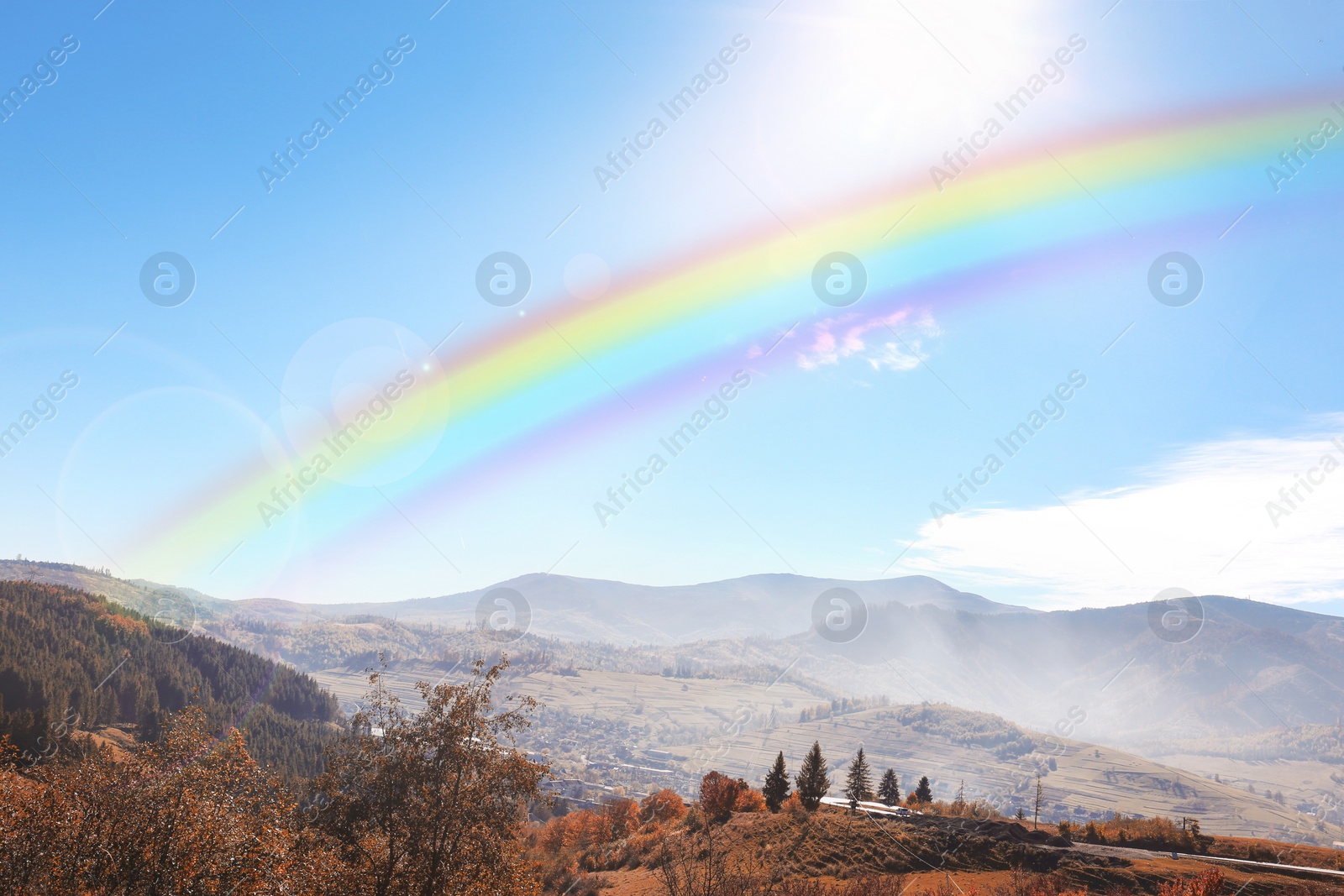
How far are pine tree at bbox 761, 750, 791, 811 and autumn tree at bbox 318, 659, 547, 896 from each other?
5904cm

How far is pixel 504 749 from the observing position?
24078 millimetres

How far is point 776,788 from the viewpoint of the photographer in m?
76.4

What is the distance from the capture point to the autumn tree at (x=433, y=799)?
22328mm

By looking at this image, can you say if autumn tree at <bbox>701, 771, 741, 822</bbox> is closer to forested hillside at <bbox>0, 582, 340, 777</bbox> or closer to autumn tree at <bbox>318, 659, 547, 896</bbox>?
autumn tree at <bbox>318, 659, 547, 896</bbox>

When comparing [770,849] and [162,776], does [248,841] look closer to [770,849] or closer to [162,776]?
[162,776]

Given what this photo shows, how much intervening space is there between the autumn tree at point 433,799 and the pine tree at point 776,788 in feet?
194

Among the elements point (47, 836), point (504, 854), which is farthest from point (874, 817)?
point (47, 836)

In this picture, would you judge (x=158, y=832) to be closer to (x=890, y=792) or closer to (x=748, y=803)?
(x=748, y=803)

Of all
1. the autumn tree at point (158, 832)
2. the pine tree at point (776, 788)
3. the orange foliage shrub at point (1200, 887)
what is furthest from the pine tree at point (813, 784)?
the autumn tree at point (158, 832)

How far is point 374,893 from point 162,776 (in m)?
9.78

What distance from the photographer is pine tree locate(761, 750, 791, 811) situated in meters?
74.8

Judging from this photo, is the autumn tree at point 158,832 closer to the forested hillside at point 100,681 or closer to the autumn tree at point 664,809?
the autumn tree at point 664,809

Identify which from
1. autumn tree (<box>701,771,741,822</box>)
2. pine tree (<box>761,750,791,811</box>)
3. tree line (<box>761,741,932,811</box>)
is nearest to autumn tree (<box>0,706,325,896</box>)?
autumn tree (<box>701,771,741,822</box>)

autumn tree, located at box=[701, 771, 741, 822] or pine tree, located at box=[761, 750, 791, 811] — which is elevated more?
pine tree, located at box=[761, 750, 791, 811]
